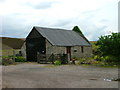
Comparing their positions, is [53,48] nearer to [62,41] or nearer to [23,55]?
[62,41]

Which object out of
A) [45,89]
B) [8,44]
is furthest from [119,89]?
[8,44]

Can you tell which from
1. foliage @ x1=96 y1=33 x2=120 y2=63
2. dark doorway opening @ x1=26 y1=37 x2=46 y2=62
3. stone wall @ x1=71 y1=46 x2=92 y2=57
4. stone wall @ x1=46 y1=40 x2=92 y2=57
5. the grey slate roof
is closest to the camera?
foliage @ x1=96 y1=33 x2=120 y2=63

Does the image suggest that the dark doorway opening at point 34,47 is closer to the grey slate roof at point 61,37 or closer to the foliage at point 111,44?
the grey slate roof at point 61,37

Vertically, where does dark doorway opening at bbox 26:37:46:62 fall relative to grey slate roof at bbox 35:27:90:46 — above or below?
below

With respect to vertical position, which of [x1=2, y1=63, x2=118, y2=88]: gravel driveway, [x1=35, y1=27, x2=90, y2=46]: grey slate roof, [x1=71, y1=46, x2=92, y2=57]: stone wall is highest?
[x1=35, y1=27, x2=90, y2=46]: grey slate roof

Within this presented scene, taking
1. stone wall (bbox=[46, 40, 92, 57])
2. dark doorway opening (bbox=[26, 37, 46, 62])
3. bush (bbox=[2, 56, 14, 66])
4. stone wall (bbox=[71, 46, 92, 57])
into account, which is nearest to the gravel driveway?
bush (bbox=[2, 56, 14, 66])

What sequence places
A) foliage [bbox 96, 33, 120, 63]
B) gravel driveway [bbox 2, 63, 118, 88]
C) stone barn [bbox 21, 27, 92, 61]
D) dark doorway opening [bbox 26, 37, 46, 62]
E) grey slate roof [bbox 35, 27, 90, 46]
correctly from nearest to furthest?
gravel driveway [bbox 2, 63, 118, 88]
foliage [bbox 96, 33, 120, 63]
stone barn [bbox 21, 27, 92, 61]
dark doorway opening [bbox 26, 37, 46, 62]
grey slate roof [bbox 35, 27, 90, 46]

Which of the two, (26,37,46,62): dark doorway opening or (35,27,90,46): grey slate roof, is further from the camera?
(35,27,90,46): grey slate roof

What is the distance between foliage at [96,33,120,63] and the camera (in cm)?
1570

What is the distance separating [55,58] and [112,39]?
11952 millimetres

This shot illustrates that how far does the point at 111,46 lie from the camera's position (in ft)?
55.0

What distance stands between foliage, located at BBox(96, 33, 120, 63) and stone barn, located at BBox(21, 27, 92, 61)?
15.9m

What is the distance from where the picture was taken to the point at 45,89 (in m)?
9.55

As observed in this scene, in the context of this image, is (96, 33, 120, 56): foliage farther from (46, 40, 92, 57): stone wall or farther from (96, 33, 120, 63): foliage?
(46, 40, 92, 57): stone wall
